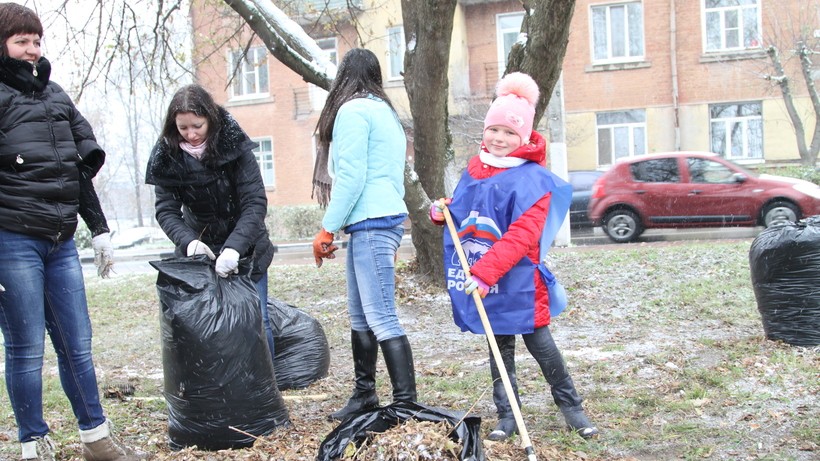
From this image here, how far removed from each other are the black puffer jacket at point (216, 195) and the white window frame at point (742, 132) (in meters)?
19.9

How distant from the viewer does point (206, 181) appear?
378 centimetres

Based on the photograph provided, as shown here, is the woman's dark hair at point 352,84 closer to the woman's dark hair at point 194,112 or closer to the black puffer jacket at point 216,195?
the black puffer jacket at point 216,195

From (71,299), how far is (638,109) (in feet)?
67.3

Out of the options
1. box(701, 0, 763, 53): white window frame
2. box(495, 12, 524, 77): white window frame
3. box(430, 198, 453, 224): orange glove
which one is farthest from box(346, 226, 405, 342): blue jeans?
box(495, 12, 524, 77): white window frame

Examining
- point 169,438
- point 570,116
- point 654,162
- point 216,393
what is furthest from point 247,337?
point 570,116

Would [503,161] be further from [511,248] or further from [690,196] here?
[690,196]

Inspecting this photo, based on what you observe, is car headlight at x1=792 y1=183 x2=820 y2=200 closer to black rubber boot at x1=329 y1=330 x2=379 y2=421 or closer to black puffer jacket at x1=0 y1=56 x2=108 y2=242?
black rubber boot at x1=329 y1=330 x2=379 y2=421

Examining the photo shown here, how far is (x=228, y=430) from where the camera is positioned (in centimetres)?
347

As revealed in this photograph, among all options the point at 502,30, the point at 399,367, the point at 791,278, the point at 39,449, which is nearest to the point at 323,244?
the point at 399,367

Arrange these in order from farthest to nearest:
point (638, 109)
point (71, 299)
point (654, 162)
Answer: point (638, 109) < point (654, 162) < point (71, 299)

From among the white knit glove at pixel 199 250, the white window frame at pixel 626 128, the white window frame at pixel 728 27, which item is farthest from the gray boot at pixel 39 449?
the white window frame at pixel 728 27

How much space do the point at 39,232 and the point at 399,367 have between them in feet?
5.45

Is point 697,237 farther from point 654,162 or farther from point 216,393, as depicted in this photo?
point 216,393

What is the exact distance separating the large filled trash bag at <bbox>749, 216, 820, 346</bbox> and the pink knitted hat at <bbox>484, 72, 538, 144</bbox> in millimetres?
2269
